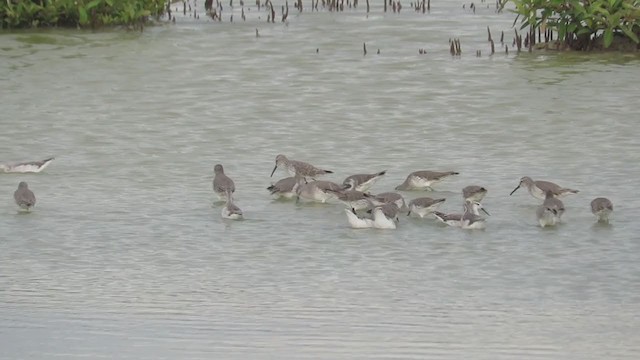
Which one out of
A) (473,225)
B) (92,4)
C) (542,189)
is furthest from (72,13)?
(473,225)

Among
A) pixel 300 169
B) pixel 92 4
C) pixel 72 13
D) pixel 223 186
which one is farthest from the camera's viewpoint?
pixel 72 13

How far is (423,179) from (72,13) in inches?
327

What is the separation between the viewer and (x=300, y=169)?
1107 cm

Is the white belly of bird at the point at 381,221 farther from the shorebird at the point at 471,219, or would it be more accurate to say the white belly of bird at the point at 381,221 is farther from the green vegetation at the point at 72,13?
the green vegetation at the point at 72,13

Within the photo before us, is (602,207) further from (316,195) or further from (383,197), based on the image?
(316,195)

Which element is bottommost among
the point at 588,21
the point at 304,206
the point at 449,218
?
the point at 304,206

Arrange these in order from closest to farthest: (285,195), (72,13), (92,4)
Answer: (285,195) < (92,4) < (72,13)

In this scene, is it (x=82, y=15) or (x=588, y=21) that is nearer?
(x=588, y=21)

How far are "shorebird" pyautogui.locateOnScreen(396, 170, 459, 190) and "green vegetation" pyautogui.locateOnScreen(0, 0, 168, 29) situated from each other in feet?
25.0

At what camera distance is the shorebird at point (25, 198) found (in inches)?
398

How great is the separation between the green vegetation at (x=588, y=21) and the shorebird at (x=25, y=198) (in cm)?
707

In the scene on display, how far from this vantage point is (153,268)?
8.79m

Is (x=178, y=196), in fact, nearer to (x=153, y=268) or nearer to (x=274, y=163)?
(x=274, y=163)

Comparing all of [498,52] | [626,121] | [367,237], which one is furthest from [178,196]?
[498,52]
